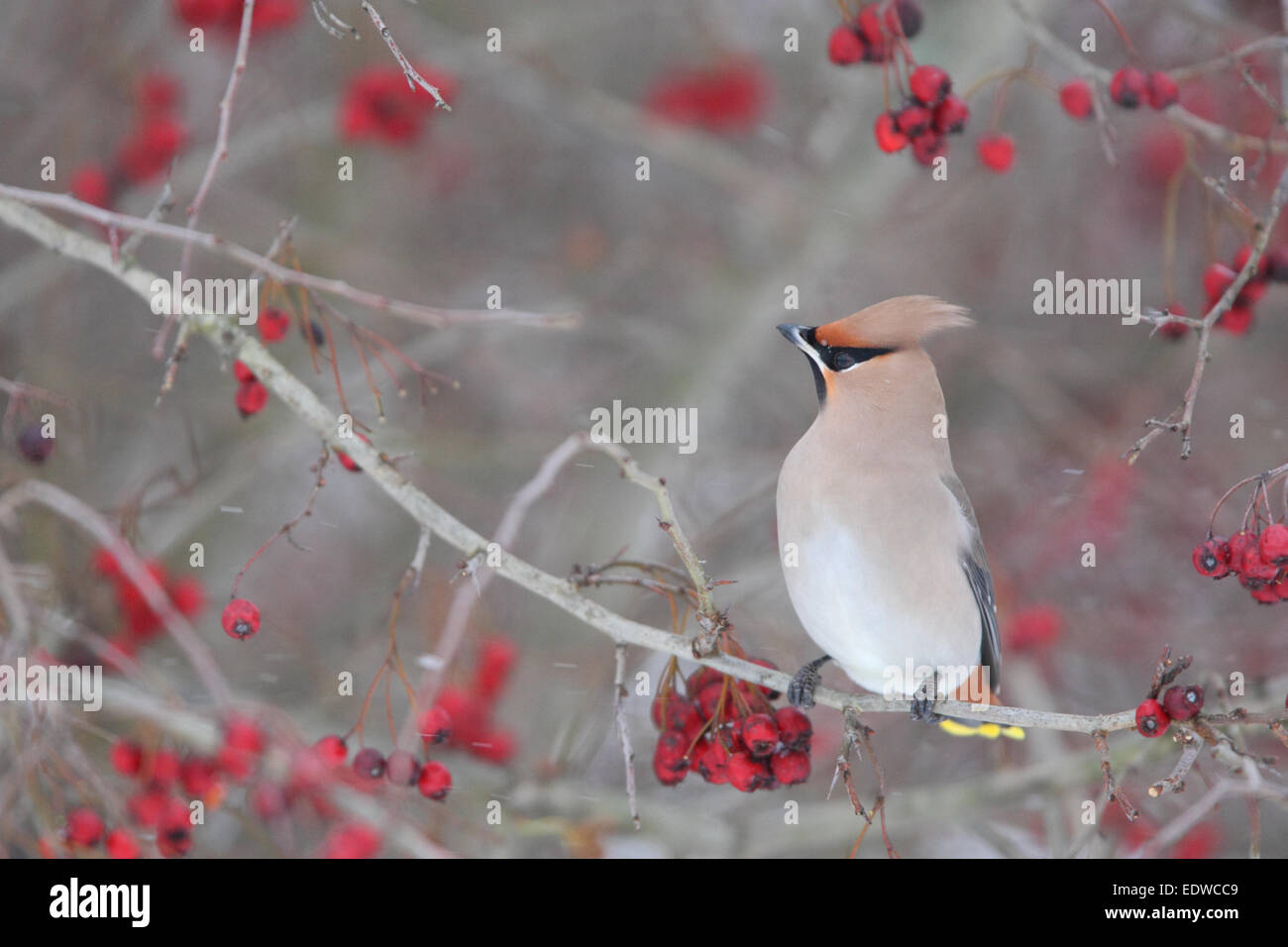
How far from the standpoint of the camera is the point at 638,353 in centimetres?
405

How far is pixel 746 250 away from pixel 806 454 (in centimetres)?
206

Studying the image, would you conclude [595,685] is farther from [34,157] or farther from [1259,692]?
[34,157]

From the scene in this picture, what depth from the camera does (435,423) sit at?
3.81 meters

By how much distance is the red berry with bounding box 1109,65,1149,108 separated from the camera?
7.23 ft

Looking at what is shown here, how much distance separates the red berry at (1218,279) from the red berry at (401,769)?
62.8 inches

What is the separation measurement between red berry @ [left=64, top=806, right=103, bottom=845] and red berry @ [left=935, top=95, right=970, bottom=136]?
6.03 feet

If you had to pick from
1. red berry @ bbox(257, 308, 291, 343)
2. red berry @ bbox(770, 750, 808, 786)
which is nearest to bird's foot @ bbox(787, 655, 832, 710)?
red berry @ bbox(770, 750, 808, 786)

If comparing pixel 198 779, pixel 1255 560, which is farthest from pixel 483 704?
pixel 1255 560

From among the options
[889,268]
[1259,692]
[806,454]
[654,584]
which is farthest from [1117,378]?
[654,584]

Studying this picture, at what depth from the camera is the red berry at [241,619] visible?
6.25ft

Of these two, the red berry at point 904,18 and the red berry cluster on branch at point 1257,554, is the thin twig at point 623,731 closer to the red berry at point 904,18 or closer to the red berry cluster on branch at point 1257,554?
the red berry cluster on branch at point 1257,554

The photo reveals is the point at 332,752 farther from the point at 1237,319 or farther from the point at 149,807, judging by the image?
the point at 1237,319

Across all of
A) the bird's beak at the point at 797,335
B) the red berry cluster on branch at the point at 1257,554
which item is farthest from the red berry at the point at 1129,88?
the red berry cluster on branch at the point at 1257,554

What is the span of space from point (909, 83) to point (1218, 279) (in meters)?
0.65
